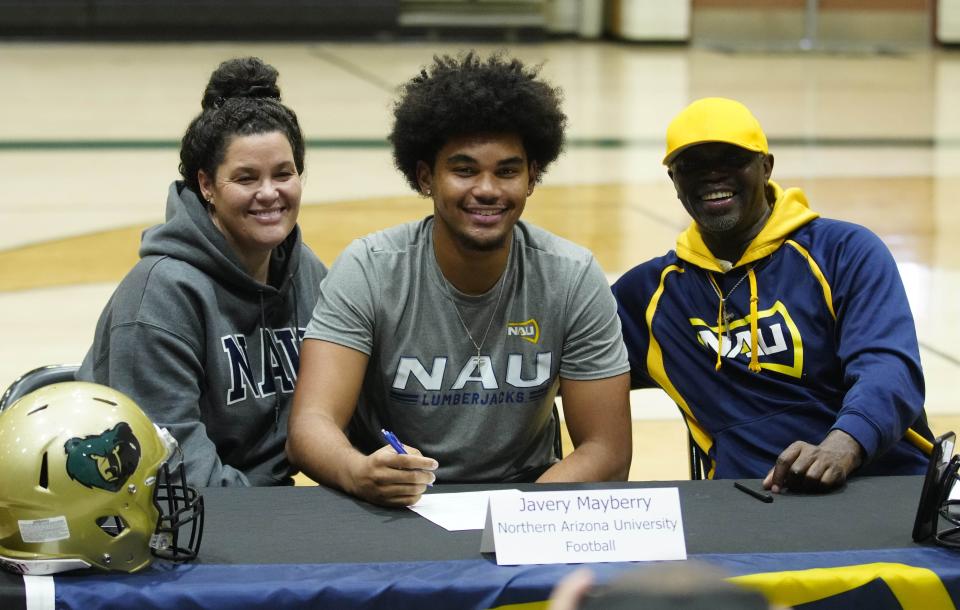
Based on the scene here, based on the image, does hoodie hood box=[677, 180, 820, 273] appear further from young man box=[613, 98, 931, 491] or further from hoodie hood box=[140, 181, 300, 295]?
hoodie hood box=[140, 181, 300, 295]

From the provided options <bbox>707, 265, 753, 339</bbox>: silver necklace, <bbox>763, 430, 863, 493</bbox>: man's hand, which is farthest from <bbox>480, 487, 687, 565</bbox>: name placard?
<bbox>707, 265, 753, 339</bbox>: silver necklace

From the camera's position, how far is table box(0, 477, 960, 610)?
7.33 feet

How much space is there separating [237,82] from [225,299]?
1.84 ft

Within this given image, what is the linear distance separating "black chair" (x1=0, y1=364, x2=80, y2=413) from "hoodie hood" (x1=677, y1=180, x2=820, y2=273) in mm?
1490

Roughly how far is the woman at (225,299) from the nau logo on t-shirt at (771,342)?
1.02 m

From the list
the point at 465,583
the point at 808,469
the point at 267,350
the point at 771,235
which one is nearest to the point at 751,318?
the point at 771,235

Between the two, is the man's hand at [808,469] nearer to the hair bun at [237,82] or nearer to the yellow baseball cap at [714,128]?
the yellow baseball cap at [714,128]

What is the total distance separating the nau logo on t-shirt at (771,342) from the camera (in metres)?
3.17

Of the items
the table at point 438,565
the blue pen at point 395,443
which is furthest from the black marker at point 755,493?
the blue pen at point 395,443

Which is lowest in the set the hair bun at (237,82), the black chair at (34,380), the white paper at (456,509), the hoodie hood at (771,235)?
the white paper at (456,509)

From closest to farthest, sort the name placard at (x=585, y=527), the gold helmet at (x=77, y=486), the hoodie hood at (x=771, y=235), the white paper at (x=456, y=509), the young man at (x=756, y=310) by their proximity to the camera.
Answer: the gold helmet at (x=77, y=486)
the name placard at (x=585, y=527)
the white paper at (x=456, y=509)
the young man at (x=756, y=310)
the hoodie hood at (x=771, y=235)

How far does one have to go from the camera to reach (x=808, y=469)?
267 cm

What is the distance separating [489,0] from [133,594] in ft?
53.6

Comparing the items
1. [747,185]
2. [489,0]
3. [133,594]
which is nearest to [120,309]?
[133,594]
